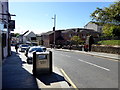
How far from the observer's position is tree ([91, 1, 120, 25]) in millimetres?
20112

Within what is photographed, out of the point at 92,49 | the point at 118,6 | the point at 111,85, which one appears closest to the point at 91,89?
the point at 111,85

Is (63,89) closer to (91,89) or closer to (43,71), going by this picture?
(91,89)

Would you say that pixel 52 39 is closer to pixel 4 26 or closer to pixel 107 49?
pixel 107 49

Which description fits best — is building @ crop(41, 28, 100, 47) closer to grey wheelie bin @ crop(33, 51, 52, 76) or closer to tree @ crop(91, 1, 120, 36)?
tree @ crop(91, 1, 120, 36)

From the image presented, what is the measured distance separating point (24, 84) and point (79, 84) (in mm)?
2603

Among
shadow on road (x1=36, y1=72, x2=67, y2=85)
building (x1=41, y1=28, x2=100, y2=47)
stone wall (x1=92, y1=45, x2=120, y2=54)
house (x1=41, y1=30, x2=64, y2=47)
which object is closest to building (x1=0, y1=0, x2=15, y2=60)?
shadow on road (x1=36, y1=72, x2=67, y2=85)

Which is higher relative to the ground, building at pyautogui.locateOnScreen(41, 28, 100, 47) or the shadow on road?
building at pyautogui.locateOnScreen(41, 28, 100, 47)

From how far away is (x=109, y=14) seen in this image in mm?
21375

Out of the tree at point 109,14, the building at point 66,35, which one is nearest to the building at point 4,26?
the tree at point 109,14

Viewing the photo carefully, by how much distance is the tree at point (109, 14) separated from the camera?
20.1 meters

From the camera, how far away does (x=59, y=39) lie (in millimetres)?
59938

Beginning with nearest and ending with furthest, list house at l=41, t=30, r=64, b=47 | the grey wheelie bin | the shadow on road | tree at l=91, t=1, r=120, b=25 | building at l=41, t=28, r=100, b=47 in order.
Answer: the shadow on road, the grey wheelie bin, tree at l=91, t=1, r=120, b=25, house at l=41, t=30, r=64, b=47, building at l=41, t=28, r=100, b=47

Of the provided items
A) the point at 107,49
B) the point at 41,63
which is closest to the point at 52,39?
the point at 107,49

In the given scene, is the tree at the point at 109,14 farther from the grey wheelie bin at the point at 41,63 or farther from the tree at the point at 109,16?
the grey wheelie bin at the point at 41,63
